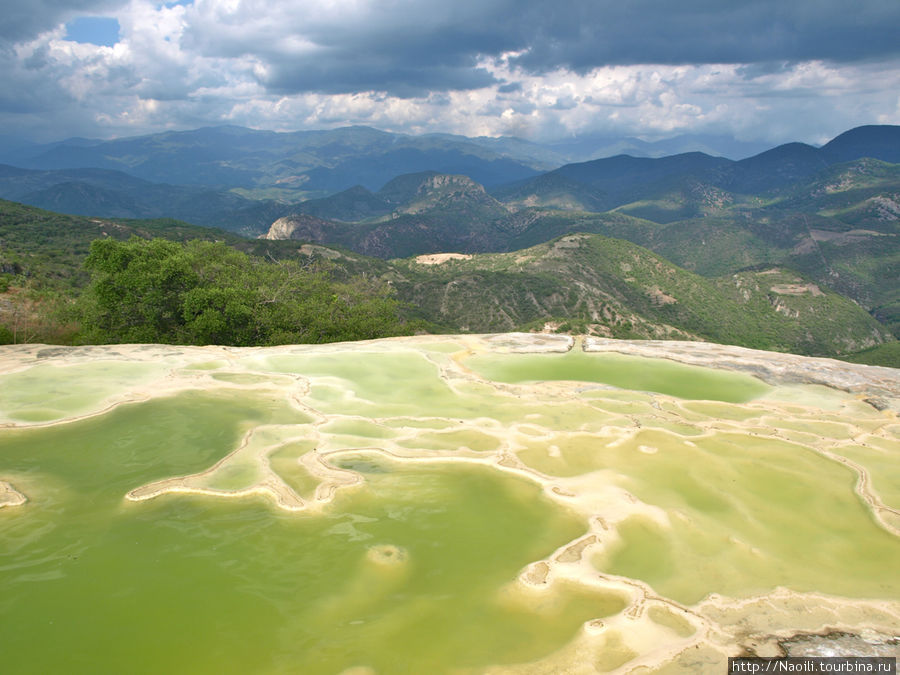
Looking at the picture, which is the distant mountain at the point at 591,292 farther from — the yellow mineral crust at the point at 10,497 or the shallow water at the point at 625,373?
the yellow mineral crust at the point at 10,497

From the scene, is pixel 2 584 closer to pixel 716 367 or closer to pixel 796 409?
pixel 796 409

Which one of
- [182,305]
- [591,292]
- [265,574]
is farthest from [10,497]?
[591,292]

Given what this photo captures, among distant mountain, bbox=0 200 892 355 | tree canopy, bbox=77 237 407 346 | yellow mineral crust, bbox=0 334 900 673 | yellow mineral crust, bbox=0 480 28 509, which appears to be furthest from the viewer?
distant mountain, bbox=0 200 892 355

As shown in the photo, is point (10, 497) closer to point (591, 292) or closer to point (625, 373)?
point (625, 373)

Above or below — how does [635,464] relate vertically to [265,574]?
below

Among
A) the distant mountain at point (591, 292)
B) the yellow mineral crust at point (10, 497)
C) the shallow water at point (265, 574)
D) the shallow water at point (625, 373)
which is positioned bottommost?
the distant mountain at point (591, 292)

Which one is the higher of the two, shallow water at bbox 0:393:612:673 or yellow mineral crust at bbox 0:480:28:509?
yellow mineral crust at bbox 0:480:28:509

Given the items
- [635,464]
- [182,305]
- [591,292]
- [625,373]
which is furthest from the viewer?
[591,292]

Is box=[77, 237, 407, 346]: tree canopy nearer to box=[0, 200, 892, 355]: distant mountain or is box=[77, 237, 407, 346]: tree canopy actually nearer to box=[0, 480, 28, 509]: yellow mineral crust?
box=[0, 480, 28, 509]: yellow mineral crust

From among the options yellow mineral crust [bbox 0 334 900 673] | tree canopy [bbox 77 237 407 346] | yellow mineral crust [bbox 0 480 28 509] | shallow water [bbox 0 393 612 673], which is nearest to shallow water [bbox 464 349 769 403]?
yellow mineral crust [bbox 0 334 900 673]

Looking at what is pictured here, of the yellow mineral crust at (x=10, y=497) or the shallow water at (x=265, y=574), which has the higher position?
the yellow mineral crust at (x=10, y=497)

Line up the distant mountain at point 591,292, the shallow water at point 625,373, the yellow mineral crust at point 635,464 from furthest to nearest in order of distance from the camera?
the distant mountain at point 591,292
the shallow water at point 625,373
the yellow mineral crust at point 635,464

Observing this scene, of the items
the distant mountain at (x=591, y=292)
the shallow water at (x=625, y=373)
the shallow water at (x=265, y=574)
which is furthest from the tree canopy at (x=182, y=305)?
the distant mountain at (x=591, y=292)

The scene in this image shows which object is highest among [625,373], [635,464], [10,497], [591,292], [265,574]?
[10,497]
